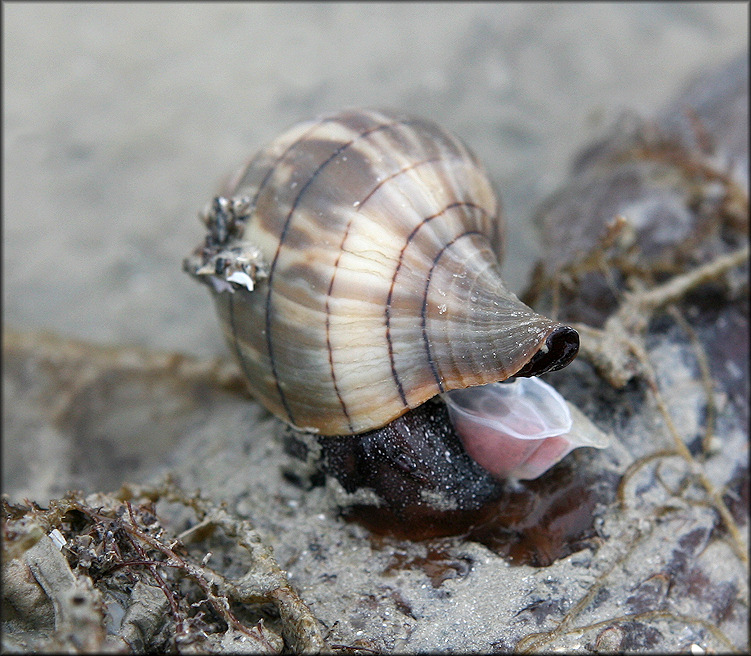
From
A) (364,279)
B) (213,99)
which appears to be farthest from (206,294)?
(364,279)

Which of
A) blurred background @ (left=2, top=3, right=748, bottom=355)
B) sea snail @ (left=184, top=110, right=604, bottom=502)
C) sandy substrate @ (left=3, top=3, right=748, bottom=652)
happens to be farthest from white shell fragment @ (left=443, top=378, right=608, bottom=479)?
blurred background @ (left=2, top=3, right=748, bottom=355)

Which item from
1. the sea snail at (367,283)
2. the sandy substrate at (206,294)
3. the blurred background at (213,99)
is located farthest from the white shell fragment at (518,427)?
the blurred background at (213,99)

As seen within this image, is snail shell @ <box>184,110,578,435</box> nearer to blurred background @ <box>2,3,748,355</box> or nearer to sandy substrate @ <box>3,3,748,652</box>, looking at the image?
sandy substrate @ <box>3,3,748,652</box>

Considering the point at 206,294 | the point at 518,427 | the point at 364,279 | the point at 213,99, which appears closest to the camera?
the point at 364,279

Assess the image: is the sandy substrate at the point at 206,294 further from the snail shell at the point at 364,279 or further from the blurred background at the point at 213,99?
the snail shell at the point at 364,279

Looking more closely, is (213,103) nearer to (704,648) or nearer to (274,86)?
(274,86)

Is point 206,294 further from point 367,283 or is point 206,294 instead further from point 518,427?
point 518,427
